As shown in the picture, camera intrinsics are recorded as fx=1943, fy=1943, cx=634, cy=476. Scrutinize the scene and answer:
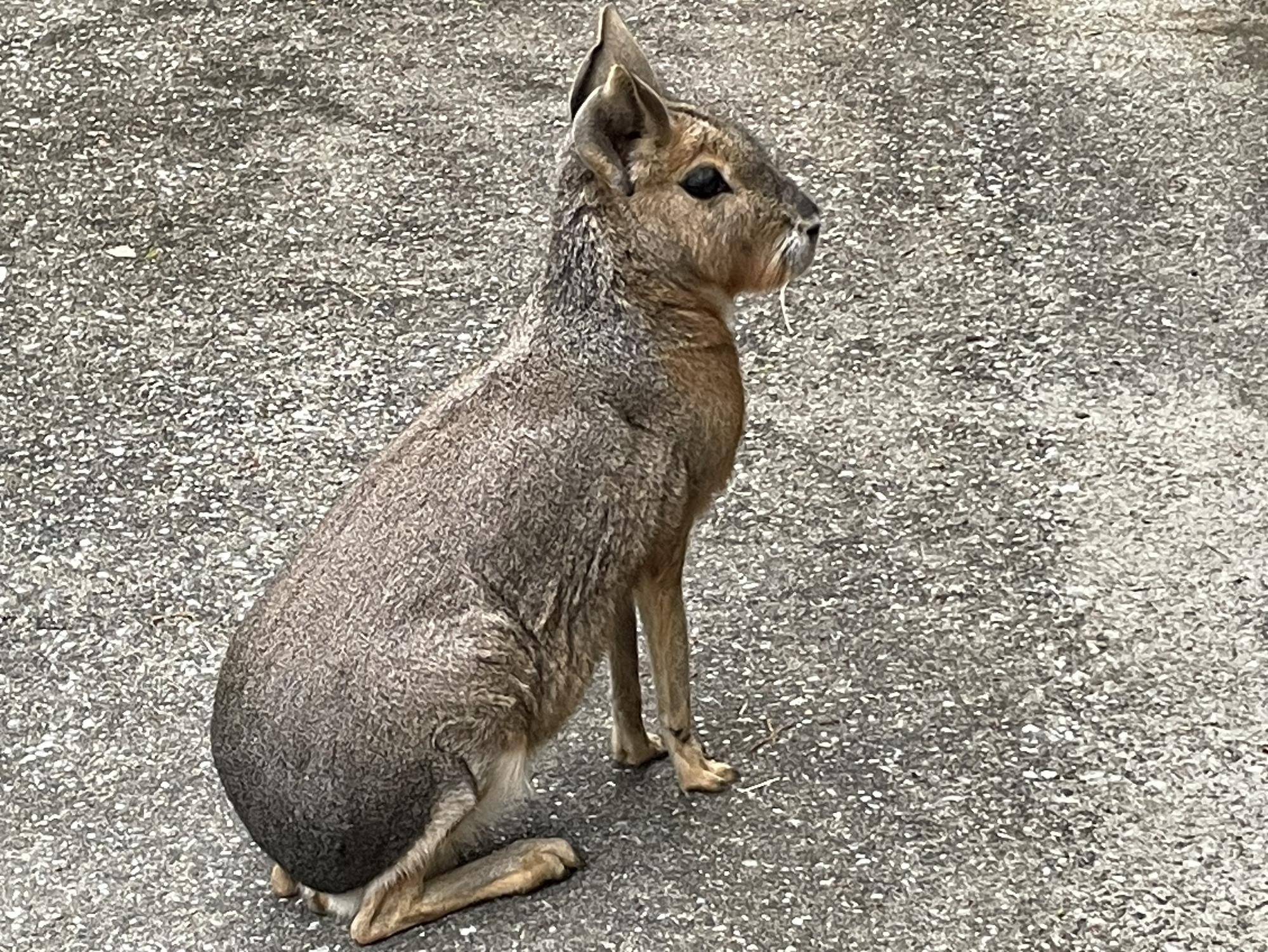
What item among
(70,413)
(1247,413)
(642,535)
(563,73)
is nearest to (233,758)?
(642,535)

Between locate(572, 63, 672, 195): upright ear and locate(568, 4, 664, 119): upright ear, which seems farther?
locate(568, 4, 664, 119): upright ear

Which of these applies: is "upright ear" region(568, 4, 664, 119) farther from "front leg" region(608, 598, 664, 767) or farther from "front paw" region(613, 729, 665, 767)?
"front paw" region(613, 729, 665, 767)

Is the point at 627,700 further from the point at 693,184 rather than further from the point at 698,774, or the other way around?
the point at 693,184

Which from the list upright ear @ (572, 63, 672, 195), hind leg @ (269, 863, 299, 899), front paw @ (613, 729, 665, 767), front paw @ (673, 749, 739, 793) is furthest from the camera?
front paw @ (613, 729, 665, 767)

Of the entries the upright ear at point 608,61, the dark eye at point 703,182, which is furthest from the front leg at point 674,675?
the upright ear at point 608,61

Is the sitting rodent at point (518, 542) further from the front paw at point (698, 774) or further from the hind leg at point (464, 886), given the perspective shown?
the front paw at point (698, 774)

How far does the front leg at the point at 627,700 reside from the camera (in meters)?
4.11

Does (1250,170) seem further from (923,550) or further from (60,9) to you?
(60,9)

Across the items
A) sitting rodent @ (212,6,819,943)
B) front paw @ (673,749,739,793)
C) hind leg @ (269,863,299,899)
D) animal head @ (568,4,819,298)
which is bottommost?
hind leg @ (269,863,299,899)

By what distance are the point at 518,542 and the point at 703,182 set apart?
0.80 meters

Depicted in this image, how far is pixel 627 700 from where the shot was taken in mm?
4242

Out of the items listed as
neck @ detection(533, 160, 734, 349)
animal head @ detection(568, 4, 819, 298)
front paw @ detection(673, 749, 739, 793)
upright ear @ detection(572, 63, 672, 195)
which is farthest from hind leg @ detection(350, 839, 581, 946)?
upright ear @ detection(572, 63, 672, 195)

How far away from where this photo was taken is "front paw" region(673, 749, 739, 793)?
4.23 m

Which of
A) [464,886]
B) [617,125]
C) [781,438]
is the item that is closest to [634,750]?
[464,886]
